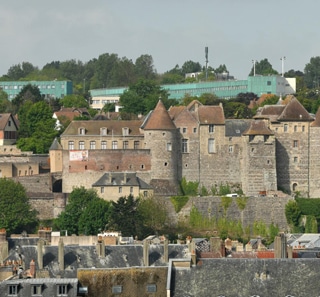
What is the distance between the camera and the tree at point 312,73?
178625mm

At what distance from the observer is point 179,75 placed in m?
188

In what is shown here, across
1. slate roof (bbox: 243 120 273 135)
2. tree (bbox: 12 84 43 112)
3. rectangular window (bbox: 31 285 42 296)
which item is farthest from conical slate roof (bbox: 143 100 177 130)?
rectangular window (bbox: 31 285 42 296)

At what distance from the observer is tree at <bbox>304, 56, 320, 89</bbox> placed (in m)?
179

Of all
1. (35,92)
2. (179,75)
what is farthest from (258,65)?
(35,92)

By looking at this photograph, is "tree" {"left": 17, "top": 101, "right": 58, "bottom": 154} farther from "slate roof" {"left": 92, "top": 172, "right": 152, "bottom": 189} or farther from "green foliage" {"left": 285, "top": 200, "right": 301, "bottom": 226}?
"green foliage" {"left": 285, "top": 200, "right": 301, "bottom": 226}

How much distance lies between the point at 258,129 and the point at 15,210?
15134 mm

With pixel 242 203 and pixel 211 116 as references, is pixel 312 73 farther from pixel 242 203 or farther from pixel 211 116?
pixel 242 203

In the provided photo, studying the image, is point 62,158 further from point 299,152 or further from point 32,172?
point 299,152

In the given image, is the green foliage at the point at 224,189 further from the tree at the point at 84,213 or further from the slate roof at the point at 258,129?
the tree at the point at 84,213

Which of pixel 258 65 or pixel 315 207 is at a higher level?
pixel 258 65

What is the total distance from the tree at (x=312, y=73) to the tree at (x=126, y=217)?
91914 mm

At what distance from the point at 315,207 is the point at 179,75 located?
327ft

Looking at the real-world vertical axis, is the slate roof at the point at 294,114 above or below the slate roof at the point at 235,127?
above

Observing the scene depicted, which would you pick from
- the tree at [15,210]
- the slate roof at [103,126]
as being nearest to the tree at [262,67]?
the slate roof at [103,126]
